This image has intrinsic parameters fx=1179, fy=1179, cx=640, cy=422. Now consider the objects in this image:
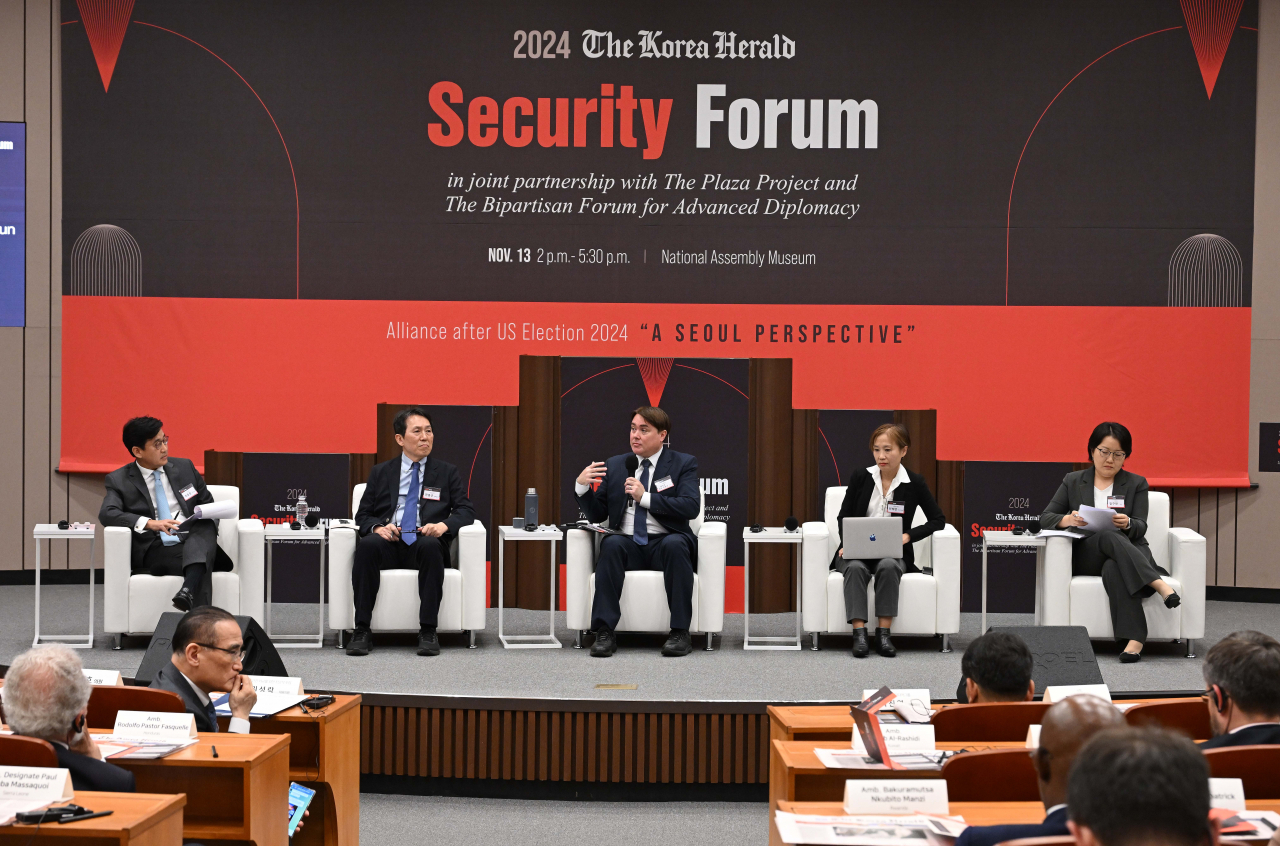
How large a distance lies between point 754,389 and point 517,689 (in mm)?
2408

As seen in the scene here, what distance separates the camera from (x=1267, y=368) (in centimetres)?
693

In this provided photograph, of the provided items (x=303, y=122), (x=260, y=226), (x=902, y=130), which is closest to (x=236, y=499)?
(x=260, y=226)

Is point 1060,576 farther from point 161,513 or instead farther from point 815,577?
point 161,513

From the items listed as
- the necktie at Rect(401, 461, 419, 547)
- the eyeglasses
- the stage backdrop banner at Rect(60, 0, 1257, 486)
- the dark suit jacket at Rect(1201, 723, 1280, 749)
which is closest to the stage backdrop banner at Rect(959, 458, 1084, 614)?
the stage backdrop banner at Rect(60, 0, 1257, 486)

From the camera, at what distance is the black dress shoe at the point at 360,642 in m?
5.24

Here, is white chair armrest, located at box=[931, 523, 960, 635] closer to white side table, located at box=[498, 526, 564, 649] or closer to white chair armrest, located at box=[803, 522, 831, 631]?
white chair armrest, located at box=[803, 522, 831, 631]

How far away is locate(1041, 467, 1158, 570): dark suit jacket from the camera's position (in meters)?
5.44

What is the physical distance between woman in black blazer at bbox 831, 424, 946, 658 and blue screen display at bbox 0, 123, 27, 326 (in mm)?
5039

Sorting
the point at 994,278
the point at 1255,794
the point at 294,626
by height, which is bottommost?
the point at 294,626

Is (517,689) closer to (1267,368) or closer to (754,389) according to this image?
(754,389)

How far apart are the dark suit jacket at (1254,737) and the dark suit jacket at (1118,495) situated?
10.9ft

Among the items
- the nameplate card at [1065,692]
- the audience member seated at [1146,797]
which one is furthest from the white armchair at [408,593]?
the audience member seated at [1146,797]

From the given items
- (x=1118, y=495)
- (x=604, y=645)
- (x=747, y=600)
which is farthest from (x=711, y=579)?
(x=1118, y=495)

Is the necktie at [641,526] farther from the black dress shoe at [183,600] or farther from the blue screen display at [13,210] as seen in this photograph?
the blue screen display at [13,210]
